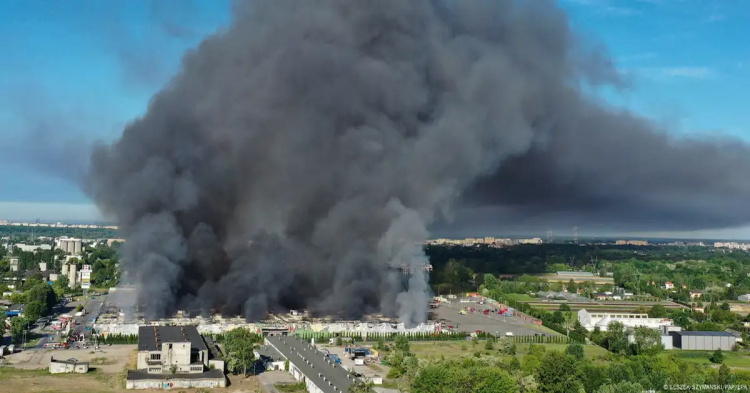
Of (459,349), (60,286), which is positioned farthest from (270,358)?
(60,286)

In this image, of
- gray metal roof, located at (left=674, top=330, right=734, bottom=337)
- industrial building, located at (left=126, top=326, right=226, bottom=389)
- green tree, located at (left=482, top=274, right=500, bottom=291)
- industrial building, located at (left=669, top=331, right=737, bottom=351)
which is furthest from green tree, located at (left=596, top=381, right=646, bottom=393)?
green tree, located at (left=482, top=274, right=500, bottom=291)

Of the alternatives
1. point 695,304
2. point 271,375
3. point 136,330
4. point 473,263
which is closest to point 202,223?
point 136,330

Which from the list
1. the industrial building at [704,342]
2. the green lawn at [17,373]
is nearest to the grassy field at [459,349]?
the industrial building at [704,342]

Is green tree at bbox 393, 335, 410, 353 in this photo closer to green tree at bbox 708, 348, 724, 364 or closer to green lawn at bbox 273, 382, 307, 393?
green lawn at bbox 273, 382, 307, 393

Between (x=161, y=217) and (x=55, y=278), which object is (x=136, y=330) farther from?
(x=55, y=278)

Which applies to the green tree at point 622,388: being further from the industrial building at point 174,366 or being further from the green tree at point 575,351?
the industrial building at point 174,366

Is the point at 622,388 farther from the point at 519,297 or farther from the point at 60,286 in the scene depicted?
the point at 60,286
